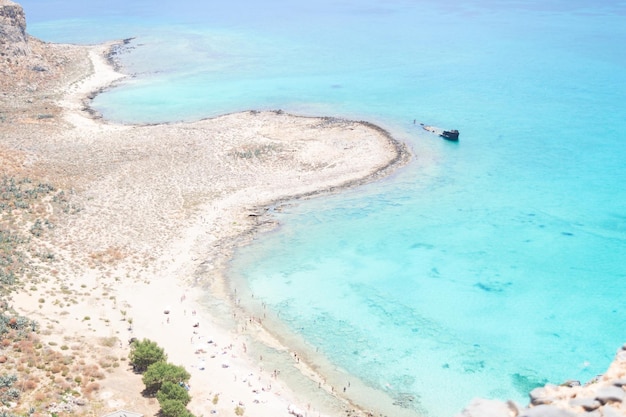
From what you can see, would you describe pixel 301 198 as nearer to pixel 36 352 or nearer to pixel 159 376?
pixel 159 376

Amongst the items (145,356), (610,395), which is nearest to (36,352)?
(145,356)

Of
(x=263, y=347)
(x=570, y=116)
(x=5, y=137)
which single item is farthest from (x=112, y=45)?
(x=263, y=347)

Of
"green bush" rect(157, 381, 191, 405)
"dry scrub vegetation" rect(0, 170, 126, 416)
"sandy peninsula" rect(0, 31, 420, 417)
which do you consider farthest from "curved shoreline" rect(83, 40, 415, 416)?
"dry scrub vegetation" rect(0, 170, 126, 416)

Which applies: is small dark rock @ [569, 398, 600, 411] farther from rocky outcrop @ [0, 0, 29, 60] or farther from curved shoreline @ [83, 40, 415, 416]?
rocky outcrop @ [0, 0, 29, 60]

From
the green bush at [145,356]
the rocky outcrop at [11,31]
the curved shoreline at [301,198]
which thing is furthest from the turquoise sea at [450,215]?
the rocky outcrop at [11,31]

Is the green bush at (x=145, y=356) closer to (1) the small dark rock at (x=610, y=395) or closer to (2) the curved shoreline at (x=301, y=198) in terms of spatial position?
(2) the curved shoreline at (x=301, y=198)

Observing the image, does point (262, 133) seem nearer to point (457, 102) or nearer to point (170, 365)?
point (457, 102)
